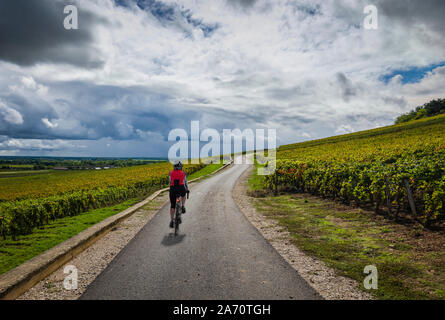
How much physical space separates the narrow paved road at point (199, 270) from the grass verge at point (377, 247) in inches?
50.9

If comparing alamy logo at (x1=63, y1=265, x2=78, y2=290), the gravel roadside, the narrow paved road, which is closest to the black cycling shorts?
the narrow paved road

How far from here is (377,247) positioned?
6.27 meters

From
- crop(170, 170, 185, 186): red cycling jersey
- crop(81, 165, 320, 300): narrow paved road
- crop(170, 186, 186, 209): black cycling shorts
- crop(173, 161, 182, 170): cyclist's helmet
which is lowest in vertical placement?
crop(81, 165, 320, 300): narrow paved road

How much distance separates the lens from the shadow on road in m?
6.89

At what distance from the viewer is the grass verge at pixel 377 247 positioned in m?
4.39

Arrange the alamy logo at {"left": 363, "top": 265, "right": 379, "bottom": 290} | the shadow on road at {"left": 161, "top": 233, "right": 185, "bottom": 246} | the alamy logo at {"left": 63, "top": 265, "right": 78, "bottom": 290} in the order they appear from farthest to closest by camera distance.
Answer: the shadow on road at {"left": 161, "top": 233, "right": 185, "bottom": 246}, the alamy logo at {"left": 63, "top": 265, "right": 78, "bottom": 290}, the alamy logo at {"left": 363, "top": 265, "right": 379, "bottom": 290}

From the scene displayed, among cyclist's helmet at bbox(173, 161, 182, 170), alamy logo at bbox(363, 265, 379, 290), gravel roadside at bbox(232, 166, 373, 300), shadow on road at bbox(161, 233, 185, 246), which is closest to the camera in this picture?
gravel roadside at bbox(232, 166, 373, 300)

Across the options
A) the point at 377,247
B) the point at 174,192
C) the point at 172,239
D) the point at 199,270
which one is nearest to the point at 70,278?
the point at 199,270

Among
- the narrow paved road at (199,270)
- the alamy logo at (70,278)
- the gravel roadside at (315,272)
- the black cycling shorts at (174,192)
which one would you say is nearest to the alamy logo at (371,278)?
the gravel roadside at (315,272)

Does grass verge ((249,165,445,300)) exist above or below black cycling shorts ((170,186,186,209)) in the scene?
below

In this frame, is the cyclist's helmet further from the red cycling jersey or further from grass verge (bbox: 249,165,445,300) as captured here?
grass verge (bbox: 249,165,445,300)

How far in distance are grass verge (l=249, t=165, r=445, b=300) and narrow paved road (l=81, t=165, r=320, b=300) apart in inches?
50.9
